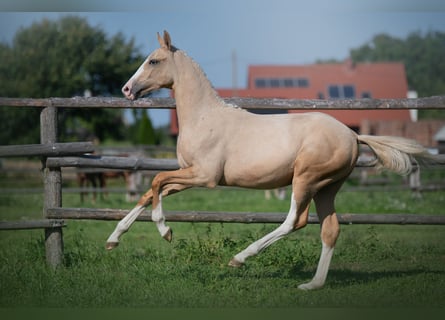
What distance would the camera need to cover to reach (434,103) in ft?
23.4

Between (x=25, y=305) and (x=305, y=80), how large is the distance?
35579 mm

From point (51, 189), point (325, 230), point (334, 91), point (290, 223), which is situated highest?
point (334, 91)

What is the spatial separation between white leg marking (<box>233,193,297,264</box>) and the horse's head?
1.81 metres

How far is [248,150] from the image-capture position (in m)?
6.21

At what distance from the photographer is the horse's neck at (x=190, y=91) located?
6500 millimetres

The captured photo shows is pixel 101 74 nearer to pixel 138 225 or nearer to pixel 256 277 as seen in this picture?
pixel 138 225

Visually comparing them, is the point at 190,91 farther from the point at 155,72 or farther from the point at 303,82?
the point at 303,82

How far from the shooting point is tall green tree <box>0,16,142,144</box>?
30609mm

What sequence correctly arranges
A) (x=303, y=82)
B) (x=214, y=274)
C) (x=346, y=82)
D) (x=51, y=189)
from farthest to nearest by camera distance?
(x=346, y=82), (x=303, y=82), (x=51, y=189), (x=214, y=274)

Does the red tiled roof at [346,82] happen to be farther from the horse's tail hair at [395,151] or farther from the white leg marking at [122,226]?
the white leg marking at [122,226]

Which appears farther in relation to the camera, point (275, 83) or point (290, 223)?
point (275, 83)

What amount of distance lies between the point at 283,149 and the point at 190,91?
1.16m

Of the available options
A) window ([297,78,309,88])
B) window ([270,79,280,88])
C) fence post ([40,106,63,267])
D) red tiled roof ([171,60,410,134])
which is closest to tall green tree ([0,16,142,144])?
red tiled roof ([171,60,410,134])

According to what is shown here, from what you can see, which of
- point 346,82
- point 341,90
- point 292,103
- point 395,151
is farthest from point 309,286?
point 346,82
